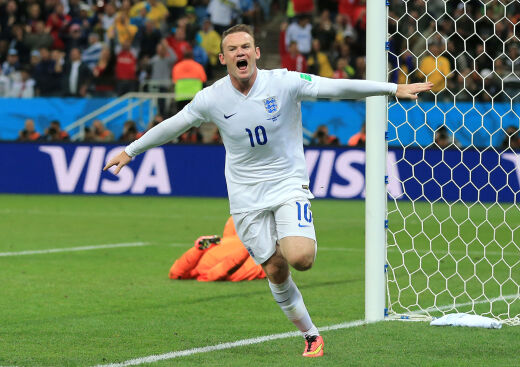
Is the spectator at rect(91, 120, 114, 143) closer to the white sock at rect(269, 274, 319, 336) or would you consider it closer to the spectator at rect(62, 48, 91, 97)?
the spectator at rect(62, 48, 91, 97)

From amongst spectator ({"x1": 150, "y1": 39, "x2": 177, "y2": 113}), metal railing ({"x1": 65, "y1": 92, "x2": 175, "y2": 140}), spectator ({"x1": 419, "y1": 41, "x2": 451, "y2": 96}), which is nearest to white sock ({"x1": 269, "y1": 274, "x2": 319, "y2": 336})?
spectator ({"x1": 419, "y1": 41, "x2": 451, "y2": 96})

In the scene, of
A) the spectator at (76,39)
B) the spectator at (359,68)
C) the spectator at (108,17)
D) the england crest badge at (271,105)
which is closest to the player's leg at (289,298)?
the england crest badge at (271,105)

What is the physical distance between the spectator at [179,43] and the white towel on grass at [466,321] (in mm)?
15298

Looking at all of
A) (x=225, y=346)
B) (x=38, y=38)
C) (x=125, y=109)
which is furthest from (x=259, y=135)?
(x=38, y=38)

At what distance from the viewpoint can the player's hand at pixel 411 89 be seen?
5.74 metres

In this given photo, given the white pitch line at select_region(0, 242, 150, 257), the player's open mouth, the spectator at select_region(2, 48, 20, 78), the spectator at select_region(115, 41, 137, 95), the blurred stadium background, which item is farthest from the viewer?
the spectator at select_region(2, 48, 20, 78)

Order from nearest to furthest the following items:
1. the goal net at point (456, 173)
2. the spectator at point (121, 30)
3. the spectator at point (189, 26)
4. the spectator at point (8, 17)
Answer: the goal net at point (456, 173)
the spectator at point (189, 26)
the spectator at point (121, 30)
the spectator at point (8, 17)

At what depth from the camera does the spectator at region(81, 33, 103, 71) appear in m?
22.9

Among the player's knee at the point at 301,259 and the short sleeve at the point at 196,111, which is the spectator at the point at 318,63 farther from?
the player's knee at the point at 301,259

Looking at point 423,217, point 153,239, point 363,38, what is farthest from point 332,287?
point 363,38

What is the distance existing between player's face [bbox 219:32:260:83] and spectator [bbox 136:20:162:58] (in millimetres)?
16819

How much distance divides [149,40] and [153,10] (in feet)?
4.93

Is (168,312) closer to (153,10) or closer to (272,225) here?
(272,225)

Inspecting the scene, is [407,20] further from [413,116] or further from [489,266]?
[489,266]
